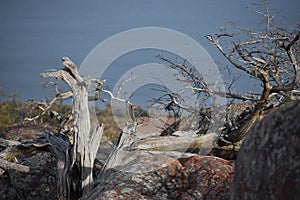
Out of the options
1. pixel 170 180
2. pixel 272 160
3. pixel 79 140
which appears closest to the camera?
pixel 272 160

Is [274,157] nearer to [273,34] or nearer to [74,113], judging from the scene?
[74,113]

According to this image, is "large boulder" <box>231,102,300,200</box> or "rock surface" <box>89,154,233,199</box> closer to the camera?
"large boulder" <box>231,102,300,200</box>

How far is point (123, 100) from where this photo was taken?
13.7 metres

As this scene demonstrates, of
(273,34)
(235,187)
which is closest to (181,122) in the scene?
(273,34)

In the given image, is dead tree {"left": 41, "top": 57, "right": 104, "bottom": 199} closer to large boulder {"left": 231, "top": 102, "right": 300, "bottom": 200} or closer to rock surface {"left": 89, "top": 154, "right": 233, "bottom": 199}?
rock surface {"left": 89, "top": 154, "right": 233, "bottom": 199}

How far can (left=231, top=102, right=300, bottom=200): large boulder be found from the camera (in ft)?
13.0

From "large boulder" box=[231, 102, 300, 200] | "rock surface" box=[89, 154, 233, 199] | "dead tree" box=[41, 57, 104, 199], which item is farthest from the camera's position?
"dead tree" box=[41, 57, 104, 199]

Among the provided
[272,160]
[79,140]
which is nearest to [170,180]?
[79,140]

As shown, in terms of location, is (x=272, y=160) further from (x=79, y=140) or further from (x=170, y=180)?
(x=79, y=140)

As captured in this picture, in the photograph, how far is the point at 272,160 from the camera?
4.16m

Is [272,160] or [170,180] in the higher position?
[272,160]

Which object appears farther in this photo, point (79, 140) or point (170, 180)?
point (79, 140)

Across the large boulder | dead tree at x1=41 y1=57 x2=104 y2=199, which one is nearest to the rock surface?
dead tree at x1=41 y1=57 x2=104 y2=199

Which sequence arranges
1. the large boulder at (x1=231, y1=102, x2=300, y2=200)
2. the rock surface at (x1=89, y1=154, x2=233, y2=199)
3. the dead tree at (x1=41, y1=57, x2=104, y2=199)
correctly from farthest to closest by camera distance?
the dead tree at (x1=41, y1=57, x2=104, y2=199)
the rock surface at (x1=89, y1=154, x2=233, y2=199)
the large boulder at (x1=231, y1=102, x2=300, y2=200)
